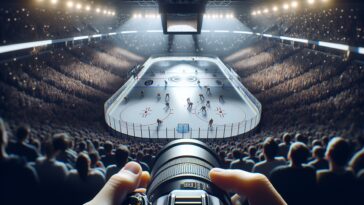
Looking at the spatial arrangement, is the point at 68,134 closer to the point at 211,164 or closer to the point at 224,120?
the point at 211,164

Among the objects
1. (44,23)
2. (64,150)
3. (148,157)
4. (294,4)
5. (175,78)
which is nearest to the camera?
(64,150)

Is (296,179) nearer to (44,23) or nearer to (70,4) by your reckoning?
(44,23)

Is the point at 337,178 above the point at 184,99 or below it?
above

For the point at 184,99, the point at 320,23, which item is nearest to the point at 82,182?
the point at 320,23

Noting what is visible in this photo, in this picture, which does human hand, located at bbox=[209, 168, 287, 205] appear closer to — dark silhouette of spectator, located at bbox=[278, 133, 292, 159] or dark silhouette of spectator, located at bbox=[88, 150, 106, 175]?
dark silhouette of spectator, located at bbox=[278, 133, 292, 159]

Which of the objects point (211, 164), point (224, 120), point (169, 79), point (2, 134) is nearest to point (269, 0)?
point (224, 120)
